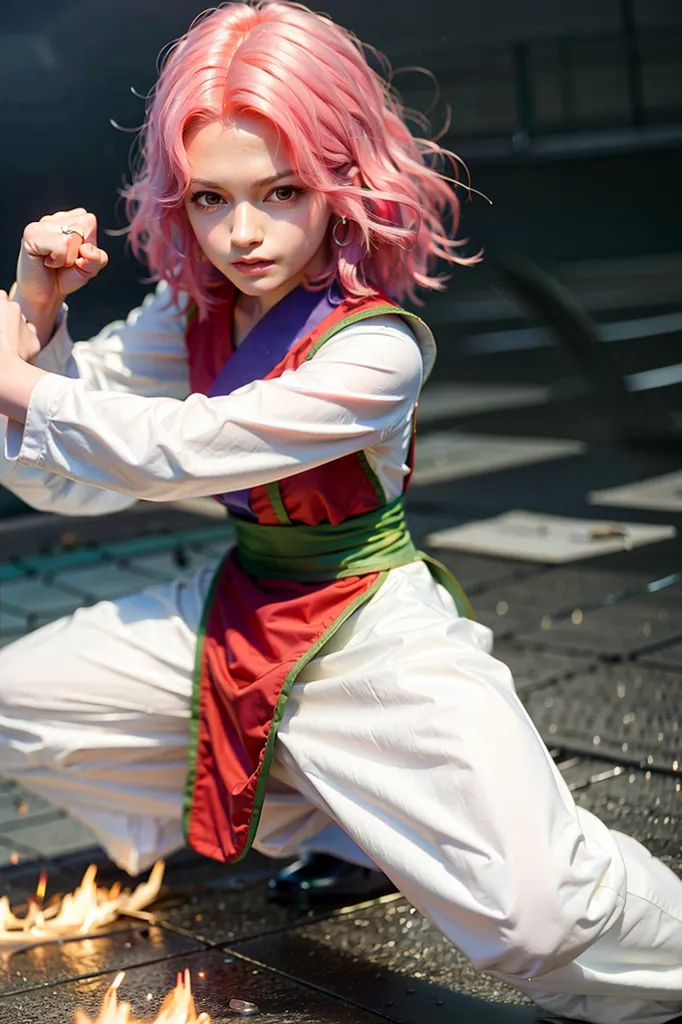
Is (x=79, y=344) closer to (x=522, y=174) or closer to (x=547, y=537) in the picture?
(x=547, y=537)

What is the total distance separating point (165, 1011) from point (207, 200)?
971mm

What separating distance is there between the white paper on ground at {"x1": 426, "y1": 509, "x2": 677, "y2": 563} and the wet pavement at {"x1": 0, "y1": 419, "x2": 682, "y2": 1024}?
0.05m

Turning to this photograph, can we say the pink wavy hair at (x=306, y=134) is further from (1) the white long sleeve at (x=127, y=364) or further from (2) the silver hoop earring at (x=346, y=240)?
(1) the white long sleeve at (x=127, y=364)

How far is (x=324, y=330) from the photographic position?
179 cm

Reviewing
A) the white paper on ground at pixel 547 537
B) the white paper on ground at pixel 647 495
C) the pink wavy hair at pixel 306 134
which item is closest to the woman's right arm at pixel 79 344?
the pink wavy hair at pixel 306 134

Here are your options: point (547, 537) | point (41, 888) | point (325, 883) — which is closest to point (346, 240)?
point (325, 883)

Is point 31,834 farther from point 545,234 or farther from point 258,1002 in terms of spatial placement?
point 545,234

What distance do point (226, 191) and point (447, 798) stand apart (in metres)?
0.76

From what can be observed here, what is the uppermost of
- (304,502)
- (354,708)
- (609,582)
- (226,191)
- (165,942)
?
(226,191)

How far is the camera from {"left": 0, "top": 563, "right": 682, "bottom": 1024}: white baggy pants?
152 centimetres

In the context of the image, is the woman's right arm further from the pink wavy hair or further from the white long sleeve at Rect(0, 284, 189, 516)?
the pink wavy hair

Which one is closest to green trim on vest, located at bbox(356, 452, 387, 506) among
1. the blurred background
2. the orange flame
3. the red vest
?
the red vest

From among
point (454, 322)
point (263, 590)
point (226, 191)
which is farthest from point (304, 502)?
point (454, 322)

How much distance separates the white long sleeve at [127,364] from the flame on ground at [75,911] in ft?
1.80
